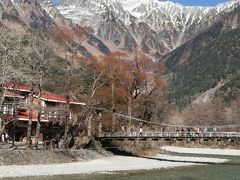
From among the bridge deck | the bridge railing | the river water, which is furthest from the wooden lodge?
the river water

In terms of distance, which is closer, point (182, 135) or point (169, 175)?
point (169, 175)

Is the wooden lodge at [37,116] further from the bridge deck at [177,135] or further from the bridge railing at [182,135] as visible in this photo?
the bridge railing at [182,135]

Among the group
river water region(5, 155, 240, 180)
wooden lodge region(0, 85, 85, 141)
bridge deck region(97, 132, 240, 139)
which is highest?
wooden lodge region(0, 85, 85, 141)

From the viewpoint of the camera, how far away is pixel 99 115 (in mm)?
71250

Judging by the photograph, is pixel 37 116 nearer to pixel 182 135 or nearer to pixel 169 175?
pixel 182 135

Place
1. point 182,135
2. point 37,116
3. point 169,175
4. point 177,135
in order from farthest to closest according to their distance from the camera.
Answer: point 37,116, point 177,135, point 182,135, point 169,175

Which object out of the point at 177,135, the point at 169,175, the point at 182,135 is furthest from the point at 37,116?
the point at 169,175

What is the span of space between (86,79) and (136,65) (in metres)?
12.5

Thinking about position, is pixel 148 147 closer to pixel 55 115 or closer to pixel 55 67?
pixel 55 115

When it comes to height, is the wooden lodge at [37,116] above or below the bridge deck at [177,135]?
above

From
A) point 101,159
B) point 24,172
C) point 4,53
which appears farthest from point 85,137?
point 24,172

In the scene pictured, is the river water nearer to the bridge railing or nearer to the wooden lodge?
the bridge railing

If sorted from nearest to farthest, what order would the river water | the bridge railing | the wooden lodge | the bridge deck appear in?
the river water
the bridge deck
the bridge railing
the wooden lodge

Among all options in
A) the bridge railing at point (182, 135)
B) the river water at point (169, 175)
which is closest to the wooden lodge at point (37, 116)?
the bridge railing at point (182, 135)
